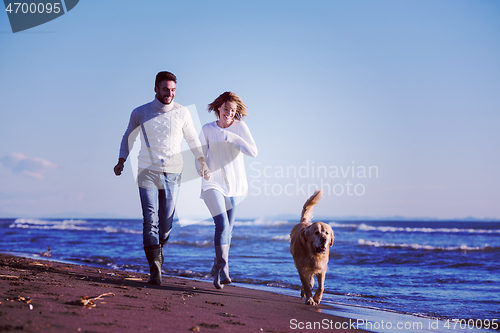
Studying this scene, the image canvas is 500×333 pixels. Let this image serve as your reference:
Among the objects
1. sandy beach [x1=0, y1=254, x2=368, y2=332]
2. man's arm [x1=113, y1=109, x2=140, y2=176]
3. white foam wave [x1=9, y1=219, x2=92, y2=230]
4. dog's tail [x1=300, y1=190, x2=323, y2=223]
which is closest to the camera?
sandy beach [x1=0, y1=254, x2=368, y2=332]

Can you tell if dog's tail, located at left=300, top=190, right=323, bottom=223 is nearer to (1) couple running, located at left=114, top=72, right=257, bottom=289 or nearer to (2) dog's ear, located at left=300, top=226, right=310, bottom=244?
(2) dog's ear, located at left=300, top=226, right=310, bottom=244

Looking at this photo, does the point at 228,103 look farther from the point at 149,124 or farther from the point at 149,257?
the point at 149,257

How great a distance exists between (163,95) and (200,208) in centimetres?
146

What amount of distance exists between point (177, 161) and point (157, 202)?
514mm

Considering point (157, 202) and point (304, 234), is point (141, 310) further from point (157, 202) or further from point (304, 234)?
point (304, 234)

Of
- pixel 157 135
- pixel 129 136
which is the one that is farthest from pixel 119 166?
pixel 157 135

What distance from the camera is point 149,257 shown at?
4.37m

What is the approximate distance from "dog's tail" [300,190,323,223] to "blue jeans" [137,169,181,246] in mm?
1722

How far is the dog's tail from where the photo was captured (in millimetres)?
5254

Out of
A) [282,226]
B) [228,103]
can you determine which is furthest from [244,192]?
[282,226]

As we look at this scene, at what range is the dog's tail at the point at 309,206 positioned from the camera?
5.25 m

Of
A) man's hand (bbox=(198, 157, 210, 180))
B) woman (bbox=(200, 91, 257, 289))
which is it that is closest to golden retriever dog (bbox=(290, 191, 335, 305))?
woman (bbox=(200, 91, 257, 289))

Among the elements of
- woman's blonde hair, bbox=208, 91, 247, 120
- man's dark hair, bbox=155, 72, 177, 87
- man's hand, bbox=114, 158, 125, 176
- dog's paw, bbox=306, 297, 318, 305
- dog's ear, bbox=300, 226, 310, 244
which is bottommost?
dog's paw, bbox=306, 297, 318, 305

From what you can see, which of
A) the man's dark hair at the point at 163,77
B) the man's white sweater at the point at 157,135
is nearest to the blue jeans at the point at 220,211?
the man's white sweater at the point at 157,135
